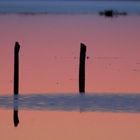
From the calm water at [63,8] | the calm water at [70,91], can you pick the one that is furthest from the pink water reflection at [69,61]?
the calm water at [63,8]

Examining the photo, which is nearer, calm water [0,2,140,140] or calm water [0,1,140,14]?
calm water [0,2,140,140]

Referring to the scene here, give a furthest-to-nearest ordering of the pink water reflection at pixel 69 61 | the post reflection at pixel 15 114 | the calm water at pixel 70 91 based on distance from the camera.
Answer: the pink water reflection at pixel 69 61 → the post reflection at pixel 15 114 → the calm water at pixel 70 91

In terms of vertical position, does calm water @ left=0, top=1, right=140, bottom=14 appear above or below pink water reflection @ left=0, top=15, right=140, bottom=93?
above

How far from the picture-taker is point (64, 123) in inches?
932

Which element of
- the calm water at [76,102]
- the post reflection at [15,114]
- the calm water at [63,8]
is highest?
the calm water at [63,8]

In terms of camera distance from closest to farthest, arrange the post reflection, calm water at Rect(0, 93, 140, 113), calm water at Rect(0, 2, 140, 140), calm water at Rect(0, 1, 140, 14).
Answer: calm water at Rect(0, 2, 140, 140), the post reflection, calm water at Rect(0, 93, 140, 113), calm water at Rect(0, 1, 140, 14)

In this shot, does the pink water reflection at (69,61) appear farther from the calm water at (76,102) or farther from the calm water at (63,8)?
the calm water at (63,8)

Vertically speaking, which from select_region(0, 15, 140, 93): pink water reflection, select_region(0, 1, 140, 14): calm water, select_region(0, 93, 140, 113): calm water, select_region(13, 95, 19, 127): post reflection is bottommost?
select_region(13, 95, 19, 127): post reflection

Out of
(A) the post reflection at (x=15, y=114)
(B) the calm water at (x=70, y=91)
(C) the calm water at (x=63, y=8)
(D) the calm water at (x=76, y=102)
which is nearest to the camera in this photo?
(B) the calm water at (x=70, y=91)

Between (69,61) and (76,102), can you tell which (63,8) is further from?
(76,102)

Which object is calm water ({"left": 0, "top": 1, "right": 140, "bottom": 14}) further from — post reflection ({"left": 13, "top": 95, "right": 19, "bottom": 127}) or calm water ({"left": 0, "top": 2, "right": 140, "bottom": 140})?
post reflection ({"left": 13, "top": 95, "right": 19, "bottom": 127})

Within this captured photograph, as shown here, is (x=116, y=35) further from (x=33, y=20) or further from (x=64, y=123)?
(x=64, y=123)

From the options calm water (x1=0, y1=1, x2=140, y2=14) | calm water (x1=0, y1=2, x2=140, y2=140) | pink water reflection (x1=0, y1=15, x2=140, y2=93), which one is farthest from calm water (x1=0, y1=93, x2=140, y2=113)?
calm water (x1=0, y1=1, x2=140, y2=14)

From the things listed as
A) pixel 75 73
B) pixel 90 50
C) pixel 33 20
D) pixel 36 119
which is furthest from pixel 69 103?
pixel 33 20
